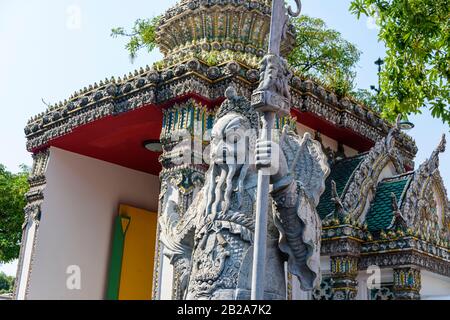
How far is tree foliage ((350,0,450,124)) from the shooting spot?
7844 mm

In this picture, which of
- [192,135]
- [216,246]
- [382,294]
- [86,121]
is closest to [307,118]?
[192,135]

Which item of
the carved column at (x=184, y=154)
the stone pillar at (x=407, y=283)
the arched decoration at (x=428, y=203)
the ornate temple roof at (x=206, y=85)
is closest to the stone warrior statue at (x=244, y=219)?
the carved column at (x=184, y=154)

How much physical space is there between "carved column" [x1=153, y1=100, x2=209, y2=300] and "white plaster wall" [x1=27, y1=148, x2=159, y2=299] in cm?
304

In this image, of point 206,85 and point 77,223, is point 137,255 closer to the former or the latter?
point 77,223

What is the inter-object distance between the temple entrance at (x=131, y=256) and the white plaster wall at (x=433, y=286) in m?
5.03

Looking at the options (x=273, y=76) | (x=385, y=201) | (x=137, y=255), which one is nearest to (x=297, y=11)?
(x=273, y=76)

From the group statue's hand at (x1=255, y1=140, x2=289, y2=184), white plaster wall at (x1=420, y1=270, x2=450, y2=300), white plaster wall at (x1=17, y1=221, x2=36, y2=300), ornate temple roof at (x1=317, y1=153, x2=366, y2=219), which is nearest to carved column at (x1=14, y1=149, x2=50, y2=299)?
white plaster wall at (x1=17, y1=221, x2=36, y2=300)

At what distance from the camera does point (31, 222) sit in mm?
10492

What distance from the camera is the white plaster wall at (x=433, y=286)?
8.48 meters

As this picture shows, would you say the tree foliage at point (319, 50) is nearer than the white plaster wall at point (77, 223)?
No

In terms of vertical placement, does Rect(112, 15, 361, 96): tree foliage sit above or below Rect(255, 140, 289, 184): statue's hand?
above

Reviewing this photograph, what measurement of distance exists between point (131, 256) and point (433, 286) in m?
5.63

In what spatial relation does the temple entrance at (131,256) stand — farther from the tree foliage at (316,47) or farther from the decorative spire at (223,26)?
the tree foliage at (316,47)

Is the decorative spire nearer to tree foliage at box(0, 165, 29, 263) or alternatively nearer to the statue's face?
the statue's face
